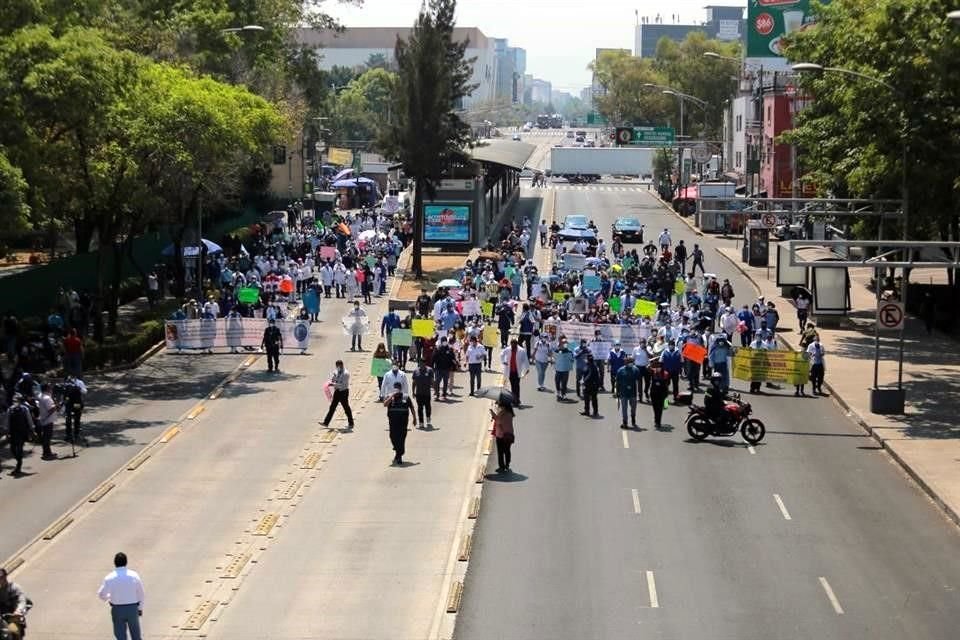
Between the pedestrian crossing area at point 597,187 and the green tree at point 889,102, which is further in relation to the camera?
the pedestrian crossing area at point 597,187

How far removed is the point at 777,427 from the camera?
1278 inches

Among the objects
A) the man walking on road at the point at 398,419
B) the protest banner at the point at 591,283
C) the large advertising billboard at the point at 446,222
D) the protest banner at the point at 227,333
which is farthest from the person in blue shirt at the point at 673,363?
the large advertising billboard at the point at 446,222

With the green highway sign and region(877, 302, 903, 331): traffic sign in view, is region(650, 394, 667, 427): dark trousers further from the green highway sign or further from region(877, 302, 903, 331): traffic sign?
the green highway sign

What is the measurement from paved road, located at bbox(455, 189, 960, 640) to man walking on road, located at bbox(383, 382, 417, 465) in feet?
6.95

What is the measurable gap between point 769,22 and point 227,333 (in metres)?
61.1

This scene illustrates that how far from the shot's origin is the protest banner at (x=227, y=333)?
41.5 m

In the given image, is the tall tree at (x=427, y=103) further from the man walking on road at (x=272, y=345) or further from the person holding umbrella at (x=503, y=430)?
the person holding umbrella at (x=503, y=430)

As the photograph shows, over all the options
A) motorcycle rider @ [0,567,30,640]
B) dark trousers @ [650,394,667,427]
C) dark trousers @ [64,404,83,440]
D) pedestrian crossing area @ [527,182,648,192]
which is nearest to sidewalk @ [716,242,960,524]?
dark trousers @ [650,394,667,427]

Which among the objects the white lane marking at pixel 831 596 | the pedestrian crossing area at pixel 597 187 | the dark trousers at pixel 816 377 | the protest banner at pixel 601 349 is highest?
the pedestrian crossing area at pixel 597 187

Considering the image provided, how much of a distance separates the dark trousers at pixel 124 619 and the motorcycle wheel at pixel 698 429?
622 inches

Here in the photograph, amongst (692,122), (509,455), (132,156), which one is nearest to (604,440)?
(509,455)

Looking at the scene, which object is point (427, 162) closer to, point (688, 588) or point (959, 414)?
point (959, 414)

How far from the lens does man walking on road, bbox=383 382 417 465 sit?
90.4 feet

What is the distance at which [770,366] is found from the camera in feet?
119
